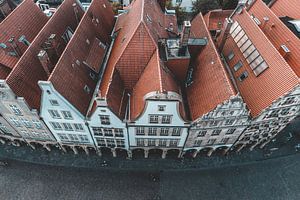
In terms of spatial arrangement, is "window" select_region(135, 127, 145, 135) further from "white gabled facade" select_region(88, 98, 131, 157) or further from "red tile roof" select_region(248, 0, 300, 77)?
"red tile roof" select_region(248, 0, 300, 77)

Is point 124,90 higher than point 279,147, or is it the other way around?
point 124,90

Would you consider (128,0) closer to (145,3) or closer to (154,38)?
(145,3)

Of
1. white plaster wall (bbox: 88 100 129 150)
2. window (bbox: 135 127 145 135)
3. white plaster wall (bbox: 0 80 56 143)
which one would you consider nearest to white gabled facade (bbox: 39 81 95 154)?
white plaster wall (bbox: 88 100 129 150)

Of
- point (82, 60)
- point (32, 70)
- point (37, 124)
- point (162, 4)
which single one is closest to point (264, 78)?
point (162, 4)

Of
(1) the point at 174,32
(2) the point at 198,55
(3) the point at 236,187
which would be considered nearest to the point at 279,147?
(3) the point at 236,187

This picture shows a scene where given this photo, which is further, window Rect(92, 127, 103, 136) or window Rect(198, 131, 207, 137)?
window Rect(198, 131, 207, 137)

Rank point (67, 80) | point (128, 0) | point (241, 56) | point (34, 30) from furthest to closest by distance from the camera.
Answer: point (128, 0), point (34, 30), point (241, 56), point (67, 80)
